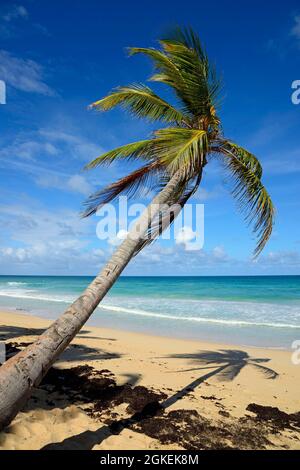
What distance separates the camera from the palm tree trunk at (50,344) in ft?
10.1

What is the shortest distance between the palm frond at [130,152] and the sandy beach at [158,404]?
13.4 feet

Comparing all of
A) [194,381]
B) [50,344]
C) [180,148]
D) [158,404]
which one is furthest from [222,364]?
[50,344]

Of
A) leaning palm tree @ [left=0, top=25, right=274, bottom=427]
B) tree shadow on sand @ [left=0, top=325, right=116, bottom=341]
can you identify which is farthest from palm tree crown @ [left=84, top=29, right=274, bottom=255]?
tree shadow on sand @ [left=0, top=325, right=116, bottom=341]

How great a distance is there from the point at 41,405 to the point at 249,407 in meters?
3.40

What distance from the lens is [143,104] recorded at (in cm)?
649

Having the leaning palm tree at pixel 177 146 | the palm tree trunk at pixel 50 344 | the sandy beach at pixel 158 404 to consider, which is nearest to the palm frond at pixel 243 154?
the leaning palm tree at pixel 177 146

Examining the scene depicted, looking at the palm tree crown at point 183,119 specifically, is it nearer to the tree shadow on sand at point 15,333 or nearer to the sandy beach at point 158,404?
the sandy beach at point 158,404

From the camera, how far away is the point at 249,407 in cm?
599

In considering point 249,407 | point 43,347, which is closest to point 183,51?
point 43,347

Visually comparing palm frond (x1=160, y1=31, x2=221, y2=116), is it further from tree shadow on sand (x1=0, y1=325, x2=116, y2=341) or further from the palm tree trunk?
tree shadow on sand (x1=0, y1=325, x2=116, y2=341)

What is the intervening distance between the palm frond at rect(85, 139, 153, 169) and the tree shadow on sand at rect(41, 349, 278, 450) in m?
4.16

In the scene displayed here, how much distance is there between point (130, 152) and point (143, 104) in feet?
3.61
